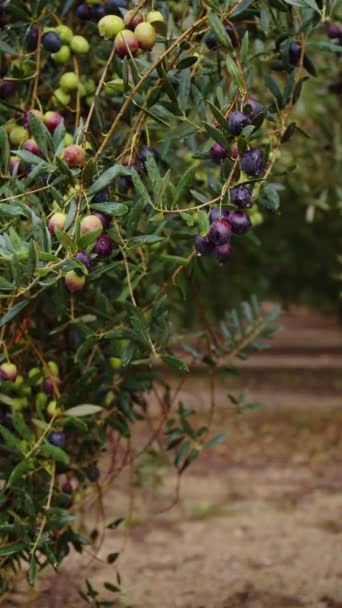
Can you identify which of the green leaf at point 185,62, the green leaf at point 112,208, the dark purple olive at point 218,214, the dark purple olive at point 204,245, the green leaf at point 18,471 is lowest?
the green leaf at point 18,471

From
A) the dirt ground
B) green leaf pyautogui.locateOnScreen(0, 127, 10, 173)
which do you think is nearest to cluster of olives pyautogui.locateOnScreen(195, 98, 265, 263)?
green leaf pyautogui.locateOnScreen(0, 127, 10, 173)

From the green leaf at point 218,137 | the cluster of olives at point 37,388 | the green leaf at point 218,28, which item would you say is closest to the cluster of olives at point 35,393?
the cluster of olives at point 37,388

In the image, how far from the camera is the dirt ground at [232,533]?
3.93m

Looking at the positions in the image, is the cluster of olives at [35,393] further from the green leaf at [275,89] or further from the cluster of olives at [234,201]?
the green leaf at [275,89]

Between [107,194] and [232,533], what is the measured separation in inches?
155

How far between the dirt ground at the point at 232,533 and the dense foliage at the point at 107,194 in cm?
42

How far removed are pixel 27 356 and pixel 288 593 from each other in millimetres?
2058

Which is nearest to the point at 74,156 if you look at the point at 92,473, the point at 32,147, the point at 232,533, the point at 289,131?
the point at 32,147

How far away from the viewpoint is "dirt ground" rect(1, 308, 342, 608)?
393 centimetres

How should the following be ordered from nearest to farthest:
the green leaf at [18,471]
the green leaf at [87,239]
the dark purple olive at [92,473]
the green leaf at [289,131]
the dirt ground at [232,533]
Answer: the green leaf at [87,239] < the green leaf at [289,131] < the green leaf at [18,471] < the dark purple olive at [92,473] < the dirt ground at [232,533]

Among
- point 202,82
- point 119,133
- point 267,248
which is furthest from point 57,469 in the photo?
point 267,248

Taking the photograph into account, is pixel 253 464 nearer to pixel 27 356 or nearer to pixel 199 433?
pixel 199 433

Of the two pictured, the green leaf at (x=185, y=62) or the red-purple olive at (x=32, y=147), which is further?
the red-purple olive at (x=32, y=147)

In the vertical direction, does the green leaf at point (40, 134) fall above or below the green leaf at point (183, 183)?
above
